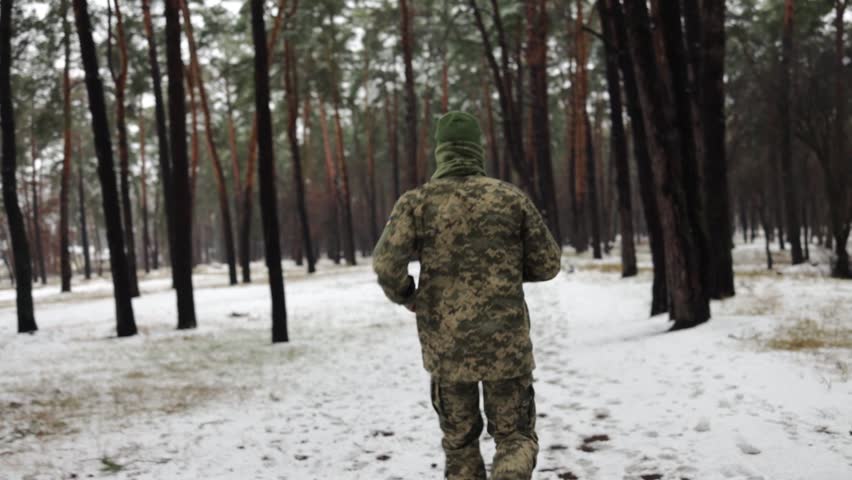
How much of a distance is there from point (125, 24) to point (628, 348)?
19432 mm

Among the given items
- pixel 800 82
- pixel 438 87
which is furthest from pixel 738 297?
pixel 438 87

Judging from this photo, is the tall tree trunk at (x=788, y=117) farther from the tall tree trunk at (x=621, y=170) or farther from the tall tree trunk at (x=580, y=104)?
the tall tree trunk at (x=580, y=104)

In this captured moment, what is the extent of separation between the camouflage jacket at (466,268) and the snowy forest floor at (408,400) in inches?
63.4

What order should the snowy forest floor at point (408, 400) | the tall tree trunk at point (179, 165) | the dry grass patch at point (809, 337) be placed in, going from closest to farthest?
the snowy forest floor at point (408, 400)
the dry grass patch at point (809, 337)
the tall tree trunk at point (179, 165)

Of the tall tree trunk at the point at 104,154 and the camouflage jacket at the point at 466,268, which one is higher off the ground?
the tall tree trunk at the point at 104,154

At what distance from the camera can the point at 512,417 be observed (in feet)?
10.7

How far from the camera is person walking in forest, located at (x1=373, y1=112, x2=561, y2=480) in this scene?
10.6 feet

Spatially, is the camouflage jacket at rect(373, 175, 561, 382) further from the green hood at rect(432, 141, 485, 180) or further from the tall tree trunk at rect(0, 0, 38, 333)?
the tall tree trunk at rect(0, 0, 38, 333)

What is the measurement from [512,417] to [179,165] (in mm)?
11501

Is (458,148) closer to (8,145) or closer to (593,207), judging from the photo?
(8,145)

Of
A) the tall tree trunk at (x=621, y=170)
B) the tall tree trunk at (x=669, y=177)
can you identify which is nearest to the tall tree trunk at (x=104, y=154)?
the tall tree trunk at (x=669, y=177)

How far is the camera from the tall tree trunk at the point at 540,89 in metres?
22.7

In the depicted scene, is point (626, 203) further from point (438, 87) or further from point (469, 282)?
point (438, 87)

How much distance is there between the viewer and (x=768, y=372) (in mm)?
5957
